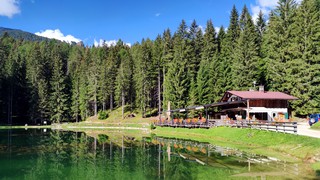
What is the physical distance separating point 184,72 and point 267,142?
39481 mm

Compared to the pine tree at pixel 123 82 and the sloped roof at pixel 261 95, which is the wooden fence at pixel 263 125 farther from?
the pine tree at pixel 123 82

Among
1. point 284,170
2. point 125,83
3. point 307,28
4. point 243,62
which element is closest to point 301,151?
point 284,170

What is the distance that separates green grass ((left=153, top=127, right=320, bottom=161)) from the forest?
17447 mm

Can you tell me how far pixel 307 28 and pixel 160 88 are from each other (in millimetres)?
39347

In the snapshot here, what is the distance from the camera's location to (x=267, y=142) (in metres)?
28.8

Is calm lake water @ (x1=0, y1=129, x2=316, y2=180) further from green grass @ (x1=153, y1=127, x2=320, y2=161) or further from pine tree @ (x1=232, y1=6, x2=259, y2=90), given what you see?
pine tree @ (x1=232, y1=6, x2=259, y2=90)

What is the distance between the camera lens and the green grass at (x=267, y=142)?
74.4 feet

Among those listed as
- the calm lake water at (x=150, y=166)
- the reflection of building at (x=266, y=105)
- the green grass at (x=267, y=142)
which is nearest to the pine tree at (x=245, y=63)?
the reflection of building at (x=266, y=105)

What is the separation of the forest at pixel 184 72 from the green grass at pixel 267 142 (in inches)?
687

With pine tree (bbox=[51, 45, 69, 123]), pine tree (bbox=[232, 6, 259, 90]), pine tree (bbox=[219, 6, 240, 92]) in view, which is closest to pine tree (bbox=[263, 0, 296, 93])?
pine tree (bbox=[232, 6, 259, 90])

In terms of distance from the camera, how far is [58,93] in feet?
284

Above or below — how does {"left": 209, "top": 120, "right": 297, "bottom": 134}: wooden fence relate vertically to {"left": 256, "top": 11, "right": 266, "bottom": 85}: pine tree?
below

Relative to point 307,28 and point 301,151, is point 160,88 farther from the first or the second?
point 301,151

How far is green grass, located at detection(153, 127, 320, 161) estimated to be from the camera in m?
22.7
